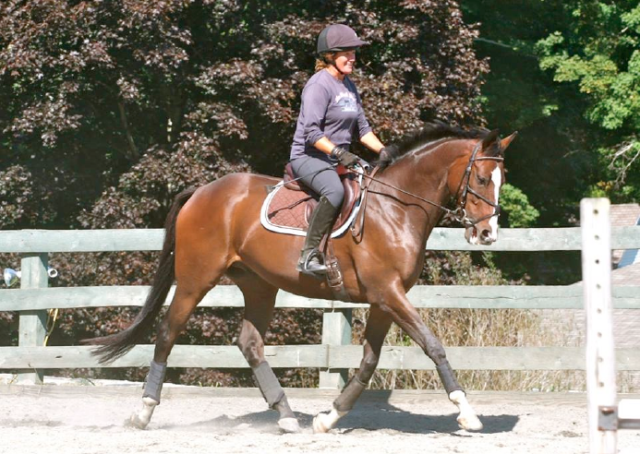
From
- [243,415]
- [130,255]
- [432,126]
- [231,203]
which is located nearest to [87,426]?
[243,415]

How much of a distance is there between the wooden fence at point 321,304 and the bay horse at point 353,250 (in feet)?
3.75

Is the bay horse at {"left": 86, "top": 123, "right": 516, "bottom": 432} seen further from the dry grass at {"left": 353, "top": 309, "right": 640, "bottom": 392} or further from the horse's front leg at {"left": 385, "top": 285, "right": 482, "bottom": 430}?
the dry grass at {"left": 353, "top": 309, "right": 640, "bottom": 392}

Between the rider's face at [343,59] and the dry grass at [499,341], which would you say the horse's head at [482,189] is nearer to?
the rider's face at [343,59]

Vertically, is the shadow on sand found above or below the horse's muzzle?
below

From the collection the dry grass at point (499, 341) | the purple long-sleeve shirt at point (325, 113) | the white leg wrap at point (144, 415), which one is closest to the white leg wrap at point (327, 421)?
the white leg wrap at point (144, 415)

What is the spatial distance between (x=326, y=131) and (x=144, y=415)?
2467mm

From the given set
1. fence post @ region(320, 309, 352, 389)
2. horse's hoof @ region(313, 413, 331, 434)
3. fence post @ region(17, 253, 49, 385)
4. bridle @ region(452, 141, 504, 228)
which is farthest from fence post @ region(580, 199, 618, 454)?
fence post @ region(17, 253, 49, 385)

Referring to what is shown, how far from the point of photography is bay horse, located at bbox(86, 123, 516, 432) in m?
6.71

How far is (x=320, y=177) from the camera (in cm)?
703

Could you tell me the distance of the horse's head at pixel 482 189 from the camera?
6.58 meters

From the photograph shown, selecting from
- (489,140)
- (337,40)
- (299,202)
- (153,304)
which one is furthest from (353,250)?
(153,304)

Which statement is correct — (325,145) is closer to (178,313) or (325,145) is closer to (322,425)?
(178,313)

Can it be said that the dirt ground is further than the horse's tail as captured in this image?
No

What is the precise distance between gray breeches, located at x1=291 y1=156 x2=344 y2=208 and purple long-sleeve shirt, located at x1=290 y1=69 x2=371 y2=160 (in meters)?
0.11
